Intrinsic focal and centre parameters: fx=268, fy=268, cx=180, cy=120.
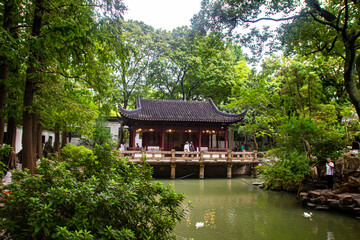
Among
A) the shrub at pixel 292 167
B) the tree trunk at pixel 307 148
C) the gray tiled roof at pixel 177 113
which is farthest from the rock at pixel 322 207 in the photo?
the gray tiled roof at pixel 177 113

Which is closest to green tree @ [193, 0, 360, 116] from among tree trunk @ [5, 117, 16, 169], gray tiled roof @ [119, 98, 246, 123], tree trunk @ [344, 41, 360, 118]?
tree trunk @ [344, 41, 360, 118]

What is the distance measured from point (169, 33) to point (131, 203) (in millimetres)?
24595

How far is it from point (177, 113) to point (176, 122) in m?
0.72

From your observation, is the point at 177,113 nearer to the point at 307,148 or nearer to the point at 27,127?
the point at 307,148

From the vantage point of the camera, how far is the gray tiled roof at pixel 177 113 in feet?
61.9

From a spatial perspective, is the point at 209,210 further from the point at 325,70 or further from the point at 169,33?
the point at 169,33

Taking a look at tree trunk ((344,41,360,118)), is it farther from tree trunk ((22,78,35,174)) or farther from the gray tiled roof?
the gray tiled roof

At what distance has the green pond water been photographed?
6090mm

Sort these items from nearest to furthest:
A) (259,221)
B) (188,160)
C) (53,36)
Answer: (53,36) → (259,221) → (188,160)

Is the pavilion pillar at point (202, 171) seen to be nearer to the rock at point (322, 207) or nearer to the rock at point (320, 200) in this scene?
the rock at point (320, 200)

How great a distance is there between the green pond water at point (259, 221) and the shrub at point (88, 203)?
2.95 m

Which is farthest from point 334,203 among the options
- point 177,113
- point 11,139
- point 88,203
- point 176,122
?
point 177,113

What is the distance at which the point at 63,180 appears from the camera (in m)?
3.02

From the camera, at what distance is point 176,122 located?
778 inches
